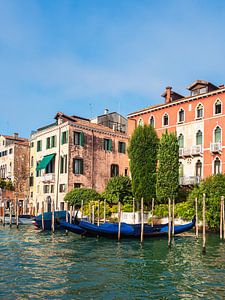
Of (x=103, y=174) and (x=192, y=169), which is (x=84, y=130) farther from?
(x=192, y=169)

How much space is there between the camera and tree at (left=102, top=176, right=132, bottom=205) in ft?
98.4

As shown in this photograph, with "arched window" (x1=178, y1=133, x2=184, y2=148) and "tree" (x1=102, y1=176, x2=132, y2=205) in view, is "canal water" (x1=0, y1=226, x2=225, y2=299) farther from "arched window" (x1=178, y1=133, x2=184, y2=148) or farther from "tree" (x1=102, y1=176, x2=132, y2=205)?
"arched window" (x1=178, y1=133, x2=184, y2=148)

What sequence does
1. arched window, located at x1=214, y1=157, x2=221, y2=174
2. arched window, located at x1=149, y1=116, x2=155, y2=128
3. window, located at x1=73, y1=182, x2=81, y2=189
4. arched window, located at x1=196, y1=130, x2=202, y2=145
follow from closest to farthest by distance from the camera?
arched window, located at x1=214, y1=157, x2=221, y2=174
arched window, located at x1=196, y1=130, x2=202, y2=145
arched window, located at x1=149, y1=116, x2=155, y2=128
window, located at x1=73, y1=182, x2=81, y2=189

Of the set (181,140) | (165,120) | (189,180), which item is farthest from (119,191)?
(165,120)

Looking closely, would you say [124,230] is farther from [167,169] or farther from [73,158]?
[73,158]

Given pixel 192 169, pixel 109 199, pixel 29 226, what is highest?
pixel 192 169

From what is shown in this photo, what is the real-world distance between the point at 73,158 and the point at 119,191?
21.1 feet

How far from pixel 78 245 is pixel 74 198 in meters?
12.8

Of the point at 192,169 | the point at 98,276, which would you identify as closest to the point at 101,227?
the point at 98,276

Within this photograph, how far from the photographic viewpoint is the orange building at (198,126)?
27.5 metres

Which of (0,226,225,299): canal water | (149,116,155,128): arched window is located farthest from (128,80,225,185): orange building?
(0,226,225,299): canal water

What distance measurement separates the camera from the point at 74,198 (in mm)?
31344

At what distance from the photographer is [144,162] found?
92.1ft

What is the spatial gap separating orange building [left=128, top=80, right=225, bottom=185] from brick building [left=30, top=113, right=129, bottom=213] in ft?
22.7
